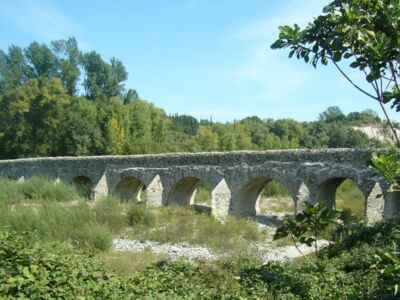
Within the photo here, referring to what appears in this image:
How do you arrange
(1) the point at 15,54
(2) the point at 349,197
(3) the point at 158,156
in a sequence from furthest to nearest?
(1) the point at 15,54 → (2) the point at 349,197 → (3) the point at 158,156

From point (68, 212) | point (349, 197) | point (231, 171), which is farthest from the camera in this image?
point (349, 197)

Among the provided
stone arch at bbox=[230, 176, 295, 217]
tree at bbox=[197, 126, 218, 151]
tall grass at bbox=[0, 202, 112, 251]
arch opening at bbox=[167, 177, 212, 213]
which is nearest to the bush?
tall grass at bbox=[0, 202, 112, 251]

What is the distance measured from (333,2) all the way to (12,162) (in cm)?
2554

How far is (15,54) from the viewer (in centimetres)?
4834

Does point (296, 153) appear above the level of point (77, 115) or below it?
below

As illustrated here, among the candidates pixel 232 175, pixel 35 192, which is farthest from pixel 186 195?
pixel 35 192

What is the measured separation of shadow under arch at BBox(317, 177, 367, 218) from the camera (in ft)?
47.6

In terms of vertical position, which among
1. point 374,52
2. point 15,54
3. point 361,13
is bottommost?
point 374,52

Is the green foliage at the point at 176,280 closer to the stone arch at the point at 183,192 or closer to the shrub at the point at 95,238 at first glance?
the shrub at the point at 95,238

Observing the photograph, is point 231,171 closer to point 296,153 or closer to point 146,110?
point 296,153

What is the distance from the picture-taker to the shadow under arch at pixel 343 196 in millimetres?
14516

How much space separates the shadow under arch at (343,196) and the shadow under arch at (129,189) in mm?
8866

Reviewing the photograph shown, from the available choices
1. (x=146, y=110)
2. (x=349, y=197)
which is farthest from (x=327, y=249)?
(x=146, y=110)

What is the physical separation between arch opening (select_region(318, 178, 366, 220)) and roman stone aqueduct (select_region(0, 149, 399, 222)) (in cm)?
6
